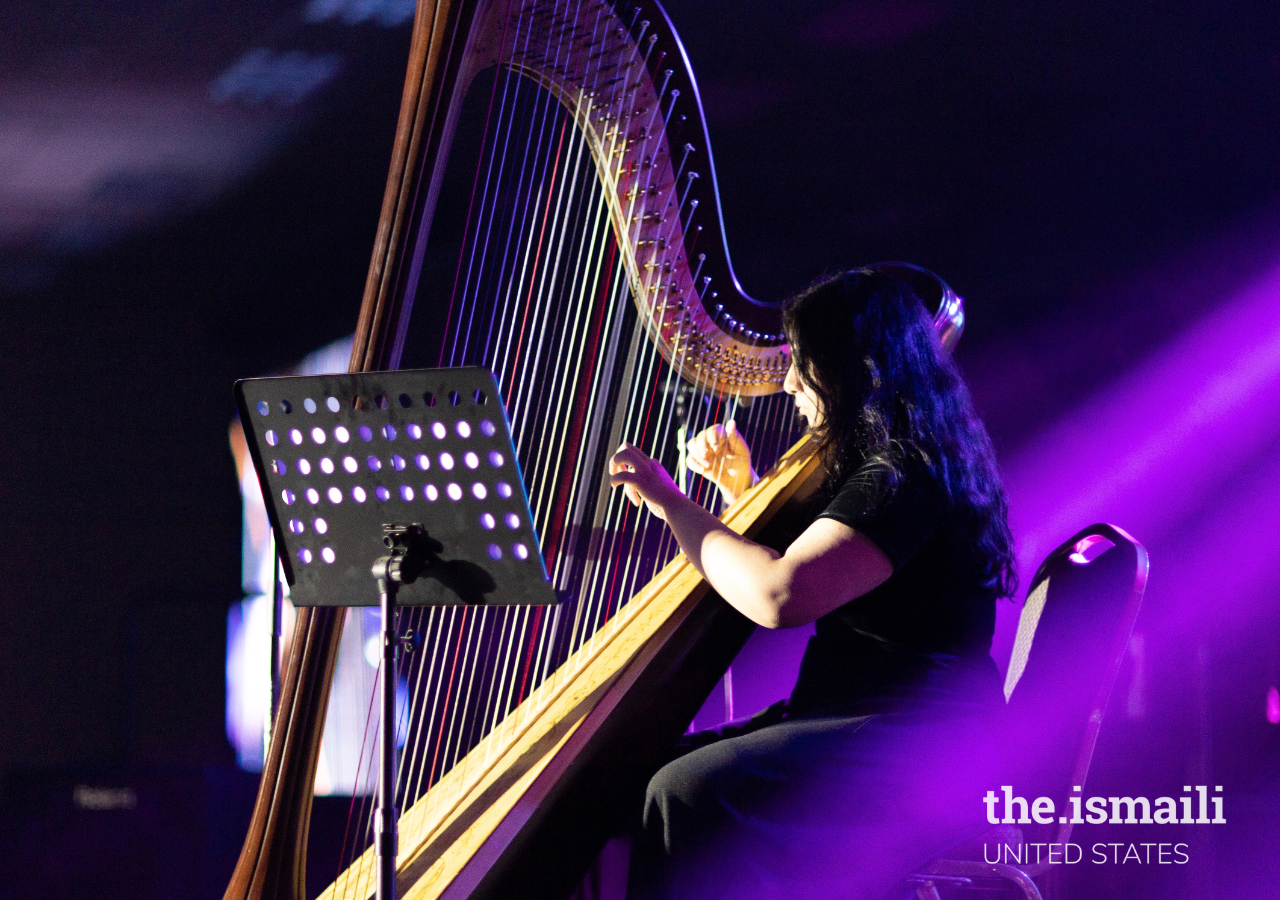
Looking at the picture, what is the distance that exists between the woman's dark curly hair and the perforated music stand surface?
21.5 inches

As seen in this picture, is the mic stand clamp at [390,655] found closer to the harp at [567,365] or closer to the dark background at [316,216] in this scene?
the harp at [567,365]

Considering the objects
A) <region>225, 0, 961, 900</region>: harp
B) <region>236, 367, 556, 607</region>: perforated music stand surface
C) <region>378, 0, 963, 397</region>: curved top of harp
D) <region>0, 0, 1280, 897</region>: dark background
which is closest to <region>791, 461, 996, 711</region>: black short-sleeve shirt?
<region>225, 0, 961, 900</region>: harp

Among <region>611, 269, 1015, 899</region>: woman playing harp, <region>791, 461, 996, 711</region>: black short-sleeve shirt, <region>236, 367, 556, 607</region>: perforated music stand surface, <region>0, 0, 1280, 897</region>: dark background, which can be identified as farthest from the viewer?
<region>0, 0, 1280, 897</region>: dark background

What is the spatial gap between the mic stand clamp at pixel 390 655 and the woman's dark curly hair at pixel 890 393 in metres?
0.61

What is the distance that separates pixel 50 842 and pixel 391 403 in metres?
2.79

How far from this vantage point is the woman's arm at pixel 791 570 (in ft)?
4.23

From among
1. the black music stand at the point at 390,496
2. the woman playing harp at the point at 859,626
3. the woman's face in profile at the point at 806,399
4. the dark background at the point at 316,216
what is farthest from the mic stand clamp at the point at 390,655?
the dark background at the point at 316,216

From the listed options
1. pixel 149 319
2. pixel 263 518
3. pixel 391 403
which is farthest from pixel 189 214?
pixel 391 403

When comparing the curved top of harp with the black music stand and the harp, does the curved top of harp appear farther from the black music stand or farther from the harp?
the black music stand

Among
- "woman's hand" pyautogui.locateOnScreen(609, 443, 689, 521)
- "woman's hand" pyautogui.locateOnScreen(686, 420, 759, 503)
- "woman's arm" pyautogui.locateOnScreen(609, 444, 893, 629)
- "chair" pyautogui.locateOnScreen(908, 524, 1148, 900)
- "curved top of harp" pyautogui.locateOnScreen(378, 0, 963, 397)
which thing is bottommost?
"chair" pyautogui.locateOnScreen(908, 524, 1148, 900)

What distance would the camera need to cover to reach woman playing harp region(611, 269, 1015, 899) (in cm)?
126

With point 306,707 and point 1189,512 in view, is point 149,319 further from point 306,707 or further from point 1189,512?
point 1189,512

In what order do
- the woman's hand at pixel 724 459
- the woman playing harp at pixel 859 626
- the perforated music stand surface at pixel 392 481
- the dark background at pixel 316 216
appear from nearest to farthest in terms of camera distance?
the perforated music stand surface at pixel 392 481 < the woman playing harp at pixel 859 626 < the woman's hand at pixel 724 459 < the dark background at pixel 316 216

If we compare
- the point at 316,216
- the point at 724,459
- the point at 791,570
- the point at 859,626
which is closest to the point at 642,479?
the point at 791,570
